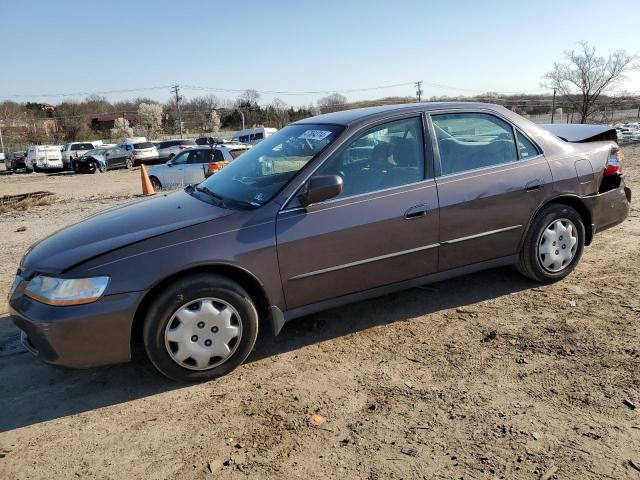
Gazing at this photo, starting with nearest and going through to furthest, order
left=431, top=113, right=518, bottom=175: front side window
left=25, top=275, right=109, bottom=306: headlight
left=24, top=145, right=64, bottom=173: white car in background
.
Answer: left=25, top=275, right=109, bottom=306: headlight, left=431, top=113, right=518, bottom=175: front side window, left=24, top=145, right=64, bottom=173: white car in background

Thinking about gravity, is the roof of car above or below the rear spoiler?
above

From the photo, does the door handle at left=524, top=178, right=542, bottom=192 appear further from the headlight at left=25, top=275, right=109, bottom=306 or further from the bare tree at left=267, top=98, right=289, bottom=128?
the bare tree at left=267, top=98, right=289, bottom=128

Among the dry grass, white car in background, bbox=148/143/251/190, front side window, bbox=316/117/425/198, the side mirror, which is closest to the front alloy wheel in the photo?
the side mirror

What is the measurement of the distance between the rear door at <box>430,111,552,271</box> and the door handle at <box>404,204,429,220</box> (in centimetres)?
16

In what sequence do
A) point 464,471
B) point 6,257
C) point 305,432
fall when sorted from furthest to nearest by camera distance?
point 6,257 < point 305,432 < point 464,471

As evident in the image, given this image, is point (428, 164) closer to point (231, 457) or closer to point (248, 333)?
point (248, 333)

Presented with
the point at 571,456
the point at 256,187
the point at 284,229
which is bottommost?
the point at 571,456

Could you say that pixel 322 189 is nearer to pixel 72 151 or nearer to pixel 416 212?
pixel 416 212

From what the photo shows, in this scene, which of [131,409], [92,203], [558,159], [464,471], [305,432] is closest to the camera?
[464,471]

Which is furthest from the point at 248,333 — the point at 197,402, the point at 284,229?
the point at 284,229

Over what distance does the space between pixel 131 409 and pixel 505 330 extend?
8.72 ft

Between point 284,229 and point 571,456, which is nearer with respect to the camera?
point 571,456

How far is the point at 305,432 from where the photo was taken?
8.77 feet

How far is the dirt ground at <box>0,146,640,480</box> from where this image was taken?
2418mm
